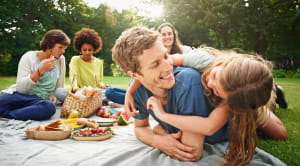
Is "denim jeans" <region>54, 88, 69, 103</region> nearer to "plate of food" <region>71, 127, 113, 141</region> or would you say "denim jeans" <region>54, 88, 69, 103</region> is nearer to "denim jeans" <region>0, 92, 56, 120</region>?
"denim jeans" <region>0, 92, 56, 120</region>

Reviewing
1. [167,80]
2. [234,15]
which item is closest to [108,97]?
[167,80]

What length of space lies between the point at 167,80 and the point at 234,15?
18.6 meters

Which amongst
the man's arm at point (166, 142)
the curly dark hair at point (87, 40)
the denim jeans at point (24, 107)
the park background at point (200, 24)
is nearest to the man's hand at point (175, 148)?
the man's arm at point (166, 142)

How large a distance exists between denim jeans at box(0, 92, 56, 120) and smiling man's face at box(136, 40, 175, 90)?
2652 millimetres

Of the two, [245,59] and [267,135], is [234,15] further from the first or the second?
[245,59]

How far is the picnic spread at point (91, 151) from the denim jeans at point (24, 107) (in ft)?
2.24

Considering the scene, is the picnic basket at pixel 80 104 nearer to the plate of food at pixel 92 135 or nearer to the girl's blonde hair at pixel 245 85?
the plate of food at pixel 92 135

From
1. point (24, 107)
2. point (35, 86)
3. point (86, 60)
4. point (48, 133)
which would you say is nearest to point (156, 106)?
point (48, 133)

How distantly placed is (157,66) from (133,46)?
0.25m

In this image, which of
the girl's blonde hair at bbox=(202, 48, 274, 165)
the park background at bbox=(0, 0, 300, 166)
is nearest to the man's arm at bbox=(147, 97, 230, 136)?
the girl's blonde hair at bbox=(202, 48, 274, 165)

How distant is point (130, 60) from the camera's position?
7.72ft

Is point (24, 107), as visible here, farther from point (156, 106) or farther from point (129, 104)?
point (156, 106)

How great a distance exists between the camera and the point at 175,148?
7.72 ft

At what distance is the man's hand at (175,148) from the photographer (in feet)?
7.47
